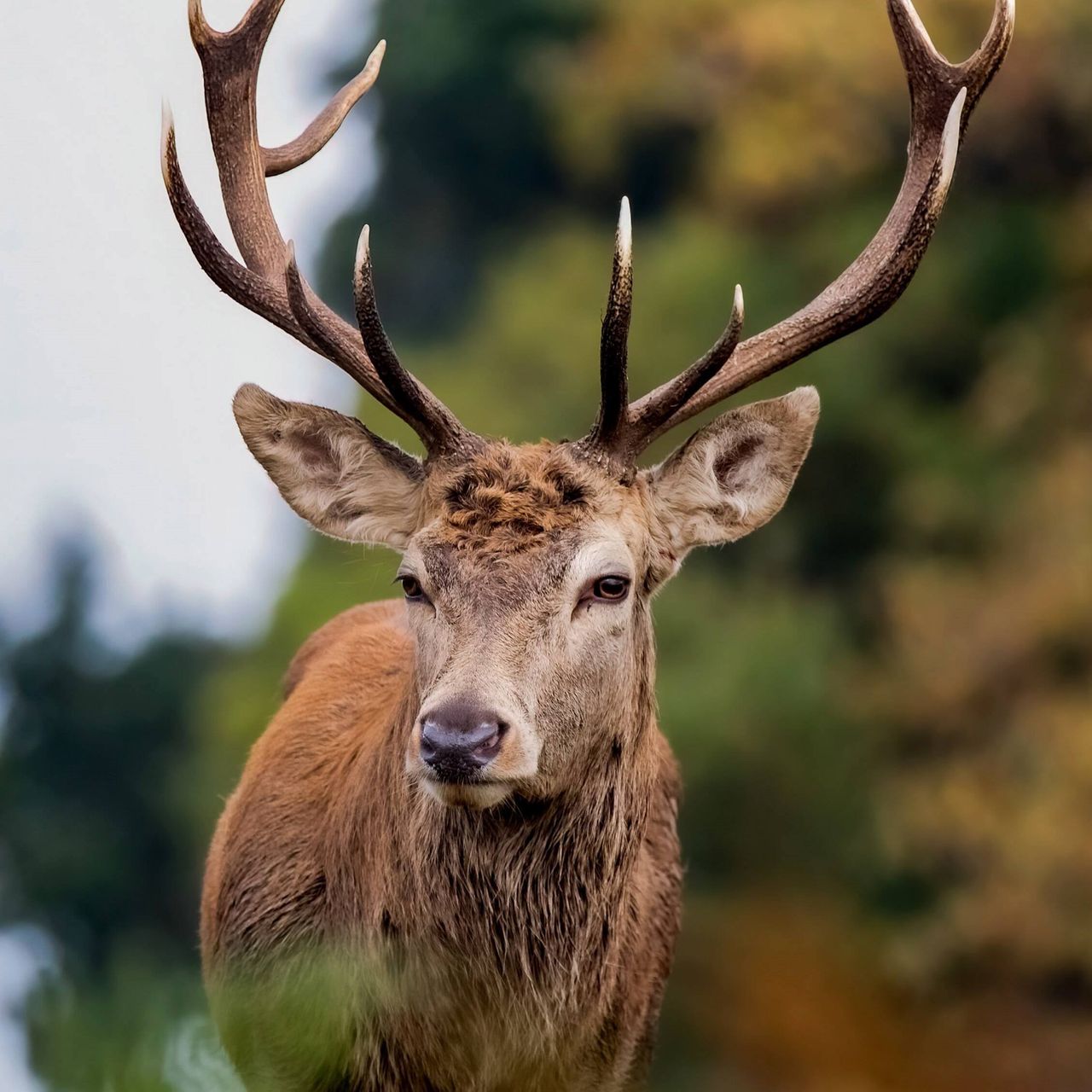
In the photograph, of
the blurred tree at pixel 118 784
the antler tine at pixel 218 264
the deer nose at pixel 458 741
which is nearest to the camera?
the deer nose at pixel 458 741

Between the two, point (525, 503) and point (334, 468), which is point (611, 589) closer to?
point (525, 503)

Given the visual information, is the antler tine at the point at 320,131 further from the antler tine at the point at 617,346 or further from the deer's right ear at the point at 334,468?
the antler tine at the point at 617,346

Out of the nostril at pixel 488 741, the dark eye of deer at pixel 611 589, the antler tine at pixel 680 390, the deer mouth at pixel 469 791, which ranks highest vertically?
the antler tine at pixel 680 390

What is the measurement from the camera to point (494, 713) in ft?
15.2

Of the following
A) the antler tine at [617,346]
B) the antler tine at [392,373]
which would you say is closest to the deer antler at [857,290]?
the antler tine at [617,346]

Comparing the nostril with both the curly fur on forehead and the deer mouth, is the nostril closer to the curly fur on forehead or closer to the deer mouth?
the deer mouth

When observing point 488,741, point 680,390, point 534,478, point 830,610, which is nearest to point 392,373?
point 534,478

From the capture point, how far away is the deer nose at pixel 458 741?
4539mm

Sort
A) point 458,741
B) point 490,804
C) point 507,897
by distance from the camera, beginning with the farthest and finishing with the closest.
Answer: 1. point 507,897
2. point 490,804
3. point 458,741

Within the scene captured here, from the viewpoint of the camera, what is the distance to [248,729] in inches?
1025

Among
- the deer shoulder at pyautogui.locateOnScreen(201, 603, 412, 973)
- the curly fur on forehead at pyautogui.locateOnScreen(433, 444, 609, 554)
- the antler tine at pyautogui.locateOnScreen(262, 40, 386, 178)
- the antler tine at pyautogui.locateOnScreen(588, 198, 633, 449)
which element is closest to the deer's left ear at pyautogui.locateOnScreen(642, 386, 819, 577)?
the antler tine at pyautogui.locateOnScreen(588, 198, 633, 449)

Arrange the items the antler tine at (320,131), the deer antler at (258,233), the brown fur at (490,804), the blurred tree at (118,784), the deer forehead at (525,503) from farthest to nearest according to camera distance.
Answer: the blurred tree at (118,784) → the antler tine at (320,131) → the deer antler at (258,233) → the deer forehead at (525,503) → the brown fur at (490,804)

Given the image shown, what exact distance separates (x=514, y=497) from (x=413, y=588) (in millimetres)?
349

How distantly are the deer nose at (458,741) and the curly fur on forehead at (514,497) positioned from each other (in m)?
0.55
